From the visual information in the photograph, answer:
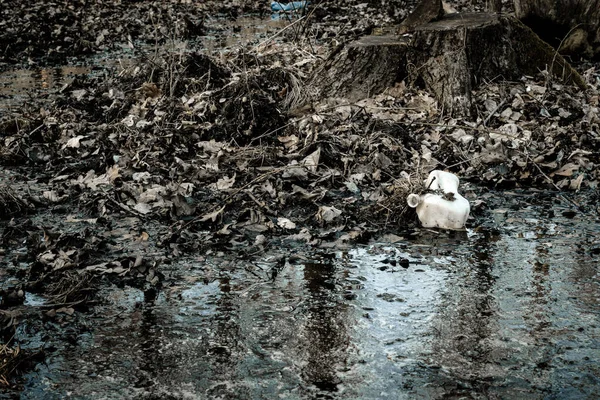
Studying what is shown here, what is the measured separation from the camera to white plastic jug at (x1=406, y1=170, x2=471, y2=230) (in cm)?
543

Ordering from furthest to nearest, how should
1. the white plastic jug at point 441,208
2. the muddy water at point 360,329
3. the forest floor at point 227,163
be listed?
the white plastic jug at point 441,208
the forest floor at point 227,163
the muddy water at point 360,329

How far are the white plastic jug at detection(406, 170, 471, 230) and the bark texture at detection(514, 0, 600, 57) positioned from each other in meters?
6.50

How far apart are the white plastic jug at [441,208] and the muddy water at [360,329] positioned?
0.20 m

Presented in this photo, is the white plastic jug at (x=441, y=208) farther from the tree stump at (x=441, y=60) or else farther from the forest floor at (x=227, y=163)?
the tree stump at (x=441, y=60)

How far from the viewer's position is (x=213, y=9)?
1730 cm

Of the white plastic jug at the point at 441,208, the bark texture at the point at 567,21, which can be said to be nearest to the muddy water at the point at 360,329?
the white plastic jug at the point at 441,208

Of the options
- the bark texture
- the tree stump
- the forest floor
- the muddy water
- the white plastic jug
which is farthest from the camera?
the bark texture

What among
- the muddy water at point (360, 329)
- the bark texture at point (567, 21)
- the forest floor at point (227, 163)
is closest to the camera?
the muddy water at point (360, 329)

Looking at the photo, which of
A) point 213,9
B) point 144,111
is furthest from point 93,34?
point 144,111

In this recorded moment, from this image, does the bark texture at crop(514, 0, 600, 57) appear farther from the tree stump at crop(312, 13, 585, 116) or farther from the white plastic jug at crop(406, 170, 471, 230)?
the white plastic jug at crop(406, 170, 471, 230)

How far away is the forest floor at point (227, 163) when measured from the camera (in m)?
5.01

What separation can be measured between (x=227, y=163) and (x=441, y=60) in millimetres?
2768

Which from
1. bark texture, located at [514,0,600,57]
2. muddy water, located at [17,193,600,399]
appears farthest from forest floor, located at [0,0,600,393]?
Answer: bark texture, located at [514,0,600,57]

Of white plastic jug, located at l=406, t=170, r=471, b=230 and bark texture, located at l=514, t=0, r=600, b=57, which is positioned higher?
bark texture, located at l=514, t=0, r=600, b=57
